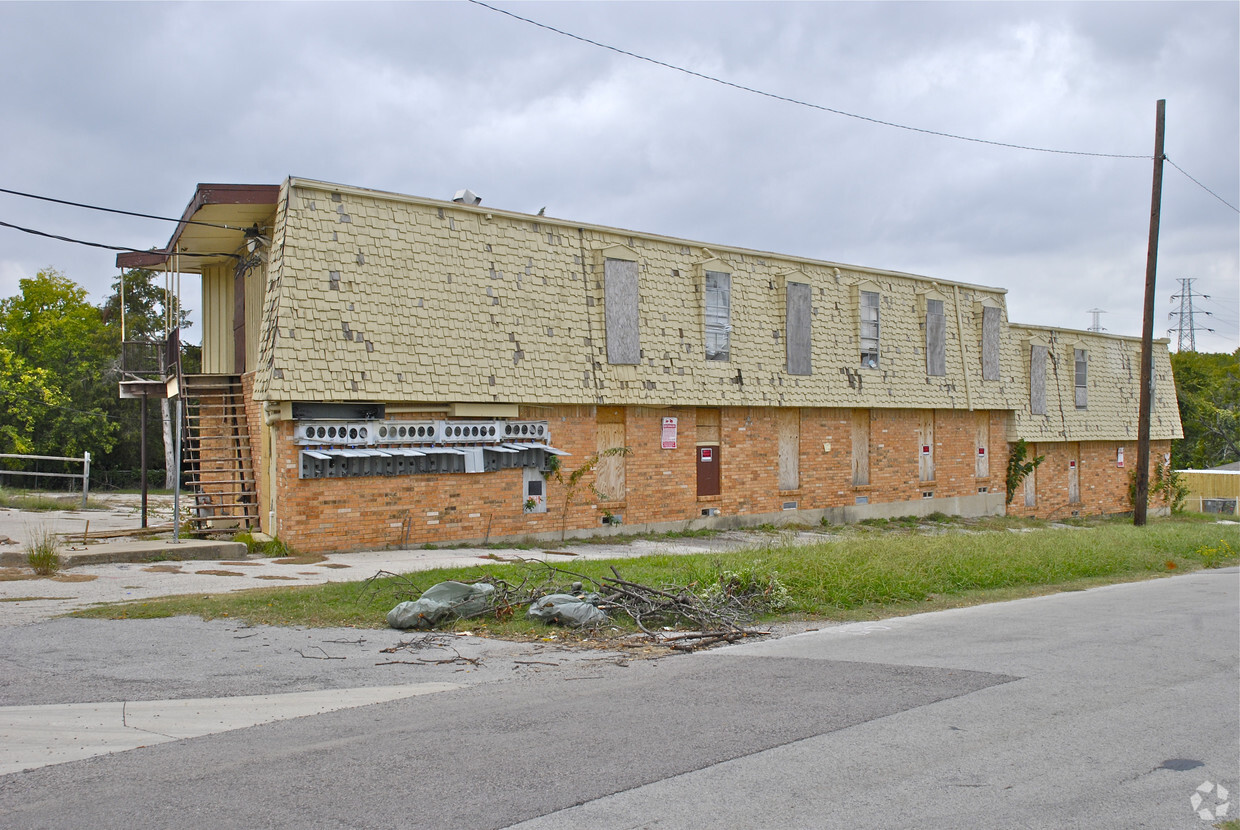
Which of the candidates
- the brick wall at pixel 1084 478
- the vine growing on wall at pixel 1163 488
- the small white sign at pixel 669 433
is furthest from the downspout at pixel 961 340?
the vine growing on wall at pixel 1163 488

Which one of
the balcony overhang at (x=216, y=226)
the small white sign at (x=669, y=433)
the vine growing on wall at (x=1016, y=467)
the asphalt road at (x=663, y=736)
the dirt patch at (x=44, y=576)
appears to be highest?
the balcony overhang at (x=216, y=226)

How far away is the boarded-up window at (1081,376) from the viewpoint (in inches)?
1228

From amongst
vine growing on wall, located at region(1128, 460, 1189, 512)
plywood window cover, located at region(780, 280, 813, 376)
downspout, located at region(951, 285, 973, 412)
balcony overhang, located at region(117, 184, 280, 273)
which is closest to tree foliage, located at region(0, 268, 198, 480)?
balcony overhang, located at region(117, 184, 280, 273)

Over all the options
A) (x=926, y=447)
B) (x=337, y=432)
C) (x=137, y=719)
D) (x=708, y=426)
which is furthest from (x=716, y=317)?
(x=137, y=719)

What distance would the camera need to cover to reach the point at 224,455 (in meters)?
21.4

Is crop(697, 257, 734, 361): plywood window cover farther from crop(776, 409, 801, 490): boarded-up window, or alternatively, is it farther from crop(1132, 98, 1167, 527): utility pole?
crop(1132, 98, 1167, 527): utility pole

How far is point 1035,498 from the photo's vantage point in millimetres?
30219

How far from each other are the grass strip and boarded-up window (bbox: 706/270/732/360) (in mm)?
6904

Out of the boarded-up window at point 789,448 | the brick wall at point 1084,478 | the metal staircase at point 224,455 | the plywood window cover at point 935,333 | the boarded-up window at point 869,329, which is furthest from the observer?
the brick wall at point 1084,478

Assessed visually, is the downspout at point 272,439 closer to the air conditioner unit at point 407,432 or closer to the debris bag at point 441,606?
the air conditioner unit at point 407,432

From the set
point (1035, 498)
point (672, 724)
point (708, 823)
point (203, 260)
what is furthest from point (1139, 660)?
point (1035, 498)

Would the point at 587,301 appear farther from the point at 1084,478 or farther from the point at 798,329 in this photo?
the point at 1084,478

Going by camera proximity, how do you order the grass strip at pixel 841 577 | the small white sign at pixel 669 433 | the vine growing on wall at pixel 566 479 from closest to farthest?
1. the grass strip at pixel 841 577
2. the vine growing on wall at pixel 566 479
3. the small white sign at pixel 669 433

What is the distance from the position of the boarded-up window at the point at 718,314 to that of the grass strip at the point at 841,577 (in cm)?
690
